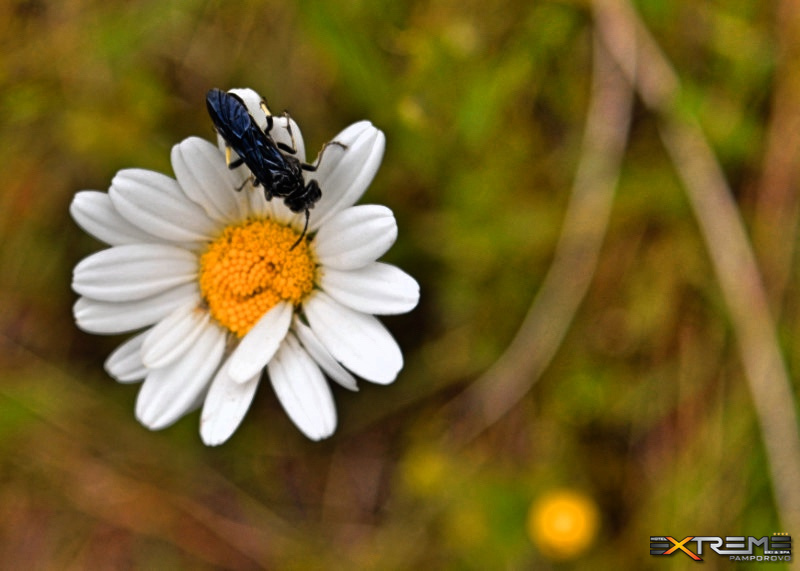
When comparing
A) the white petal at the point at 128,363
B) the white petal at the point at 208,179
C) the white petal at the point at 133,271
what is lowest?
the white petal at the point at 128,363

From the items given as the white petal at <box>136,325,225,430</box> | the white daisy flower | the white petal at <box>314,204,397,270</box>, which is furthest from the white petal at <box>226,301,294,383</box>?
the white petal at <box>314,204,397,270</box>

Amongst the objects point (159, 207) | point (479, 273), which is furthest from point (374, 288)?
point (479, 273)

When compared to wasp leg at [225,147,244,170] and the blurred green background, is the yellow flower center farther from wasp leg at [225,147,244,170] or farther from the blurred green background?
the blurred green background

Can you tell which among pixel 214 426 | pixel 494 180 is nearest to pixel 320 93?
pixel 494 180

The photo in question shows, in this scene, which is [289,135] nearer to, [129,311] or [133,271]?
[133,271]

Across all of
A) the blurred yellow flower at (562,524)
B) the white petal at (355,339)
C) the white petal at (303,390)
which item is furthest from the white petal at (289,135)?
the blurred yellow flower at (562,524)

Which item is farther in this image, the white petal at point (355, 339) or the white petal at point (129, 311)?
the white petal at point (129, 311)

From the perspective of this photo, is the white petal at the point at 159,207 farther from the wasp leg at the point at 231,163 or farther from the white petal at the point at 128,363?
the white petal at the point at 128,363
